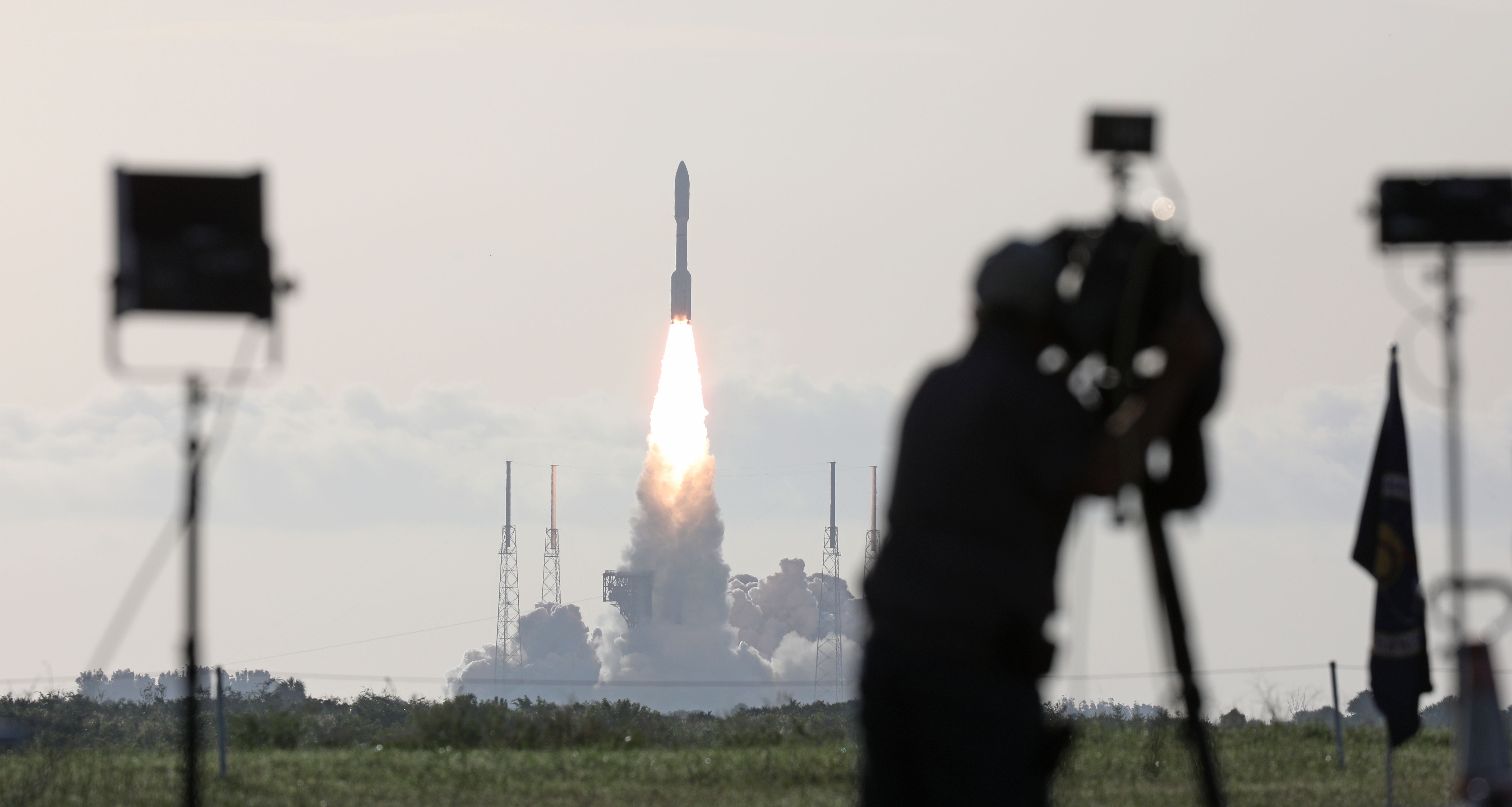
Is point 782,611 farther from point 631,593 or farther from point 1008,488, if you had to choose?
point 1008,488

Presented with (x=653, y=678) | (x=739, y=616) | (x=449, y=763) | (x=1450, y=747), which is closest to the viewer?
(x=449, y=763)

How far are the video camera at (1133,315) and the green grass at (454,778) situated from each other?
10054mm

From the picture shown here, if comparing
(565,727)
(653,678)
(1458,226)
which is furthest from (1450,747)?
(653,678)

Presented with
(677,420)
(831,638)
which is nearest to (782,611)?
(831,638)

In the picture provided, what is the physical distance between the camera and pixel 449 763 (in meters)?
17.6

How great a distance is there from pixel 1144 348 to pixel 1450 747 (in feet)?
52.0

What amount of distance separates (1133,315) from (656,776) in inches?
498

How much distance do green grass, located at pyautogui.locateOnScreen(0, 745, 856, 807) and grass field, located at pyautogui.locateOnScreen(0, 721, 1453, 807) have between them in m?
0.03

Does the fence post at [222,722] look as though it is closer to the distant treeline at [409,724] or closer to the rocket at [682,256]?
the distant treeline at [409,724]

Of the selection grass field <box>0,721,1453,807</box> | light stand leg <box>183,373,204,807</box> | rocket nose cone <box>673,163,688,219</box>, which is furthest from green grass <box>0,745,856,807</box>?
rocket nose cone <box>673,163,688,219</box>

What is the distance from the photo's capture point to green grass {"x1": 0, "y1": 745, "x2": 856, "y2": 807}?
49.4 feet

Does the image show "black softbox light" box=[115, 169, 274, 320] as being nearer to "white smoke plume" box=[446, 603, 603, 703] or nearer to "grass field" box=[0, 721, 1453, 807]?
"grass field" box=[0, 721, 1453, 807]

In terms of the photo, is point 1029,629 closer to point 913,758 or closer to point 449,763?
point 913,758

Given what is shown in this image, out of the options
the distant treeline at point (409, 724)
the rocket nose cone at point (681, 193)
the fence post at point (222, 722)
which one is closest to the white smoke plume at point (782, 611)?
the rocket nose cone at point (681, 193)
